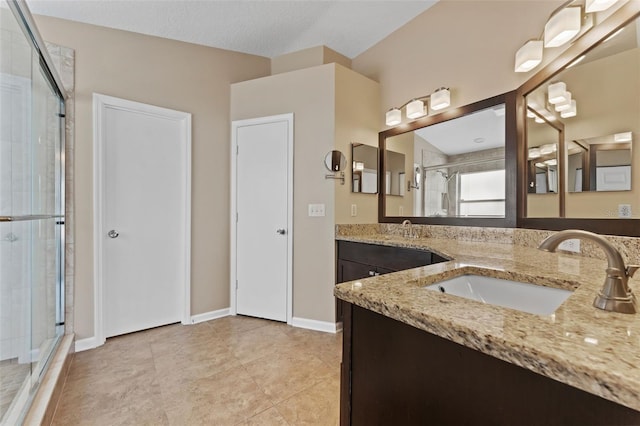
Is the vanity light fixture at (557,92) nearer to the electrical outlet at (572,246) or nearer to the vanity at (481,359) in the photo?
the electrical outlet at (572,246)

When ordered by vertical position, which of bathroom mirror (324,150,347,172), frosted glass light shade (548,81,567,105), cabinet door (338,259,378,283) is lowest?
cabinet door (338,259,378,283)

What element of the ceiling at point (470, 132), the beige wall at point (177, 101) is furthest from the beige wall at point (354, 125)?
the beige wall at point (177, 101)

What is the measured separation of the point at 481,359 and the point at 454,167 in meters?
2.10

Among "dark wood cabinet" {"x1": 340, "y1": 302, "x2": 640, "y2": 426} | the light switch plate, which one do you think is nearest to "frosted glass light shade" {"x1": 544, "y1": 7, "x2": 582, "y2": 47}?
"dark wood cabinet" {"x1": 340, "y1": 302, "x2": 640, "y2": 426}

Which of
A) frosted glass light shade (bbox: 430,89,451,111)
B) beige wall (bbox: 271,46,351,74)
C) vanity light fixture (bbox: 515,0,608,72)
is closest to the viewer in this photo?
vanity light fixture (bbox: 515,0,608,72)

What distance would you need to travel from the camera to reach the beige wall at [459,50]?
78.2 inches

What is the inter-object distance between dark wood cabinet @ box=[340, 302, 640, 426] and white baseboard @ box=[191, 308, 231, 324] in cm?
241

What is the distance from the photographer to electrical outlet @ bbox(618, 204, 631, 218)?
1291 mm

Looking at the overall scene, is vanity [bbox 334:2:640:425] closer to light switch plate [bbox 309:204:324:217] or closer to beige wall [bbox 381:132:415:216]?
beige wall [bbox 381:132:415:216]

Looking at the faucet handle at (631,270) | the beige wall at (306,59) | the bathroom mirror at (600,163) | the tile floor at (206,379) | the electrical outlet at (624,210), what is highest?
the beige wall at (306,59)

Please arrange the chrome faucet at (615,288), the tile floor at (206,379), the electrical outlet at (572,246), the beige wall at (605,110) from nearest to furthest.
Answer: the chrome faucet at (615,288) < the beige wall at (605,110) < the electrical outlet at (572,246) < the tile floor at (206,379)

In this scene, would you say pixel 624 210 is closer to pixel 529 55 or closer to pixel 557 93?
pixel 557 93

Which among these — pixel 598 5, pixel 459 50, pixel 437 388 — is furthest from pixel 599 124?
pixel 437 388

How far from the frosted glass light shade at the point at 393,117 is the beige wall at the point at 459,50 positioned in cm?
11
